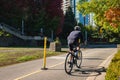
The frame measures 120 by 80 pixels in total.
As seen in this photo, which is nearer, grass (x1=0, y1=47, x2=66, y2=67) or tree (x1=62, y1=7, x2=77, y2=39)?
grass (x1=0, y1=47, x2=66, y2=67)

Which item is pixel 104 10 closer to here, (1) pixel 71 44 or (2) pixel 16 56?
(1) pixel 71 44

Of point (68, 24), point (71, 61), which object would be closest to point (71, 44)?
point (71, 61)

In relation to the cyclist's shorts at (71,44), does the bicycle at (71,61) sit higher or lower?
lower

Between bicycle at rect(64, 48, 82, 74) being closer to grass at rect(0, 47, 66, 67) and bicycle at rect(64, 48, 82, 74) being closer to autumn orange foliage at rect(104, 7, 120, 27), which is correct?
autumn orange foliage at rect(104, 7, 120, 27)

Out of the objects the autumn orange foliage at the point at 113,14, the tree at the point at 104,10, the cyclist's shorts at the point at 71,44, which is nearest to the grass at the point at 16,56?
the cyclist's shorts at the point at 71,44

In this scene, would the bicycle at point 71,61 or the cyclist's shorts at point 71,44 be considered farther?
the cyclist's shorts at point 71,44

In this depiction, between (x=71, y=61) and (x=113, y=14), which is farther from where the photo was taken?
(x=113, y=14)

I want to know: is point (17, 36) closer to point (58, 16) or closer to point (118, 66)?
point (58, 16)

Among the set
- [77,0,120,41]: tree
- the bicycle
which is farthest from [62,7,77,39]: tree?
the bicycle

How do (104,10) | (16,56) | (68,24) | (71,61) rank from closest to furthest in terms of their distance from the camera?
(71,61) → (104,10) → (16,56) → (68,24)

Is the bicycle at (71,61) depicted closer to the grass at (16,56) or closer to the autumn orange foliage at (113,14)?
the autumn orange foliage at (113,14)

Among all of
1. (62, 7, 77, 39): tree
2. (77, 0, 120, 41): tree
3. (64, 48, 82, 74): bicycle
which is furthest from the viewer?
(62, 7, 77, 39): tree

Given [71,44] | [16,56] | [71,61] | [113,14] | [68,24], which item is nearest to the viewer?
[71,61]

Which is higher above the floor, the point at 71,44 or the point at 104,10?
the point at 104,10
